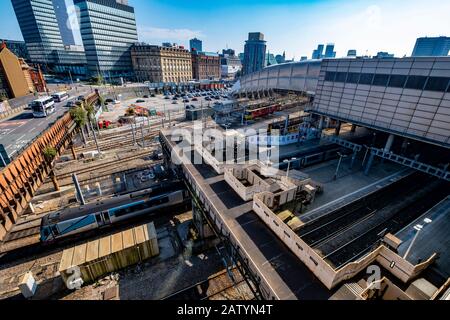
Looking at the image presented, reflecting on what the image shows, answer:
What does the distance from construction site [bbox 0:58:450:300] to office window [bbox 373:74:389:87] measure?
61 centimetres

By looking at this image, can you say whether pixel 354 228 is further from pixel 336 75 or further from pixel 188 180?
pixel 336 75

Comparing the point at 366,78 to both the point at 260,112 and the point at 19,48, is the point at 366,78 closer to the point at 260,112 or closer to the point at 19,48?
the point at 260,112

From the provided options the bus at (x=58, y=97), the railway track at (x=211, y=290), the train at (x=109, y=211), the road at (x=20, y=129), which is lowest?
Answer: the railway track at (x=211, y=290)

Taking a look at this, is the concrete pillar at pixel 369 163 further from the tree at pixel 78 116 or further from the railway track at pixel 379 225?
the tree at pixel 78 116

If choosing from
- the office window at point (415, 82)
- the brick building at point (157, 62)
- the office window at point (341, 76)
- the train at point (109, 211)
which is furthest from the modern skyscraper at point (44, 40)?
the office window at point (415, 82)

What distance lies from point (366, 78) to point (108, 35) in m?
149

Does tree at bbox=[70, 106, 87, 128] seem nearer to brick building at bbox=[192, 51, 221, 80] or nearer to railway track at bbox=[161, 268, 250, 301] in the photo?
railway track at bbox=[161, 268, 250, 301]

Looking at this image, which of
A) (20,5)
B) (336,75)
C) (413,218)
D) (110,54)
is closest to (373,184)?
(413,218)

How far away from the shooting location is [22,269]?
69.6ft

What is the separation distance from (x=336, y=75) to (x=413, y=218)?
29079 millimetres

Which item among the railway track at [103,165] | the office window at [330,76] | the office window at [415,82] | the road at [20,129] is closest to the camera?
the road at [20,129]

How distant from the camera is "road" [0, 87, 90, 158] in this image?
92.7 ft

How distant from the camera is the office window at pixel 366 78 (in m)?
36.0

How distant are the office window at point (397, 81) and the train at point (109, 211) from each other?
122 feet
